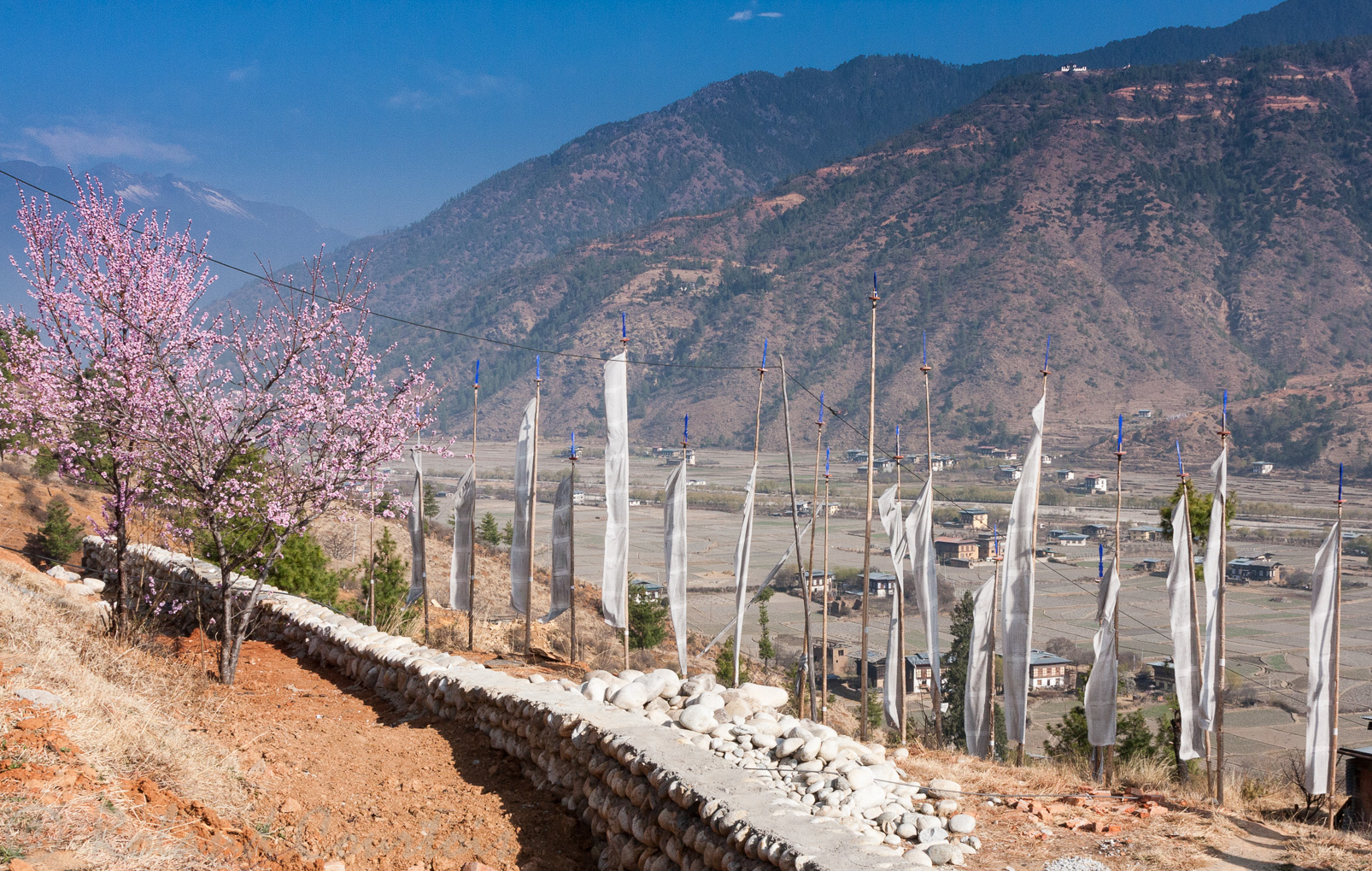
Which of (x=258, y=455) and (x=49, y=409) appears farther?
(x=258, y=455)

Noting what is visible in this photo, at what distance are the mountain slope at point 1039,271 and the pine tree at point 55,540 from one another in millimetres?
99074

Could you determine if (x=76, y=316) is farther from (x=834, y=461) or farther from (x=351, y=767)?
(x=834, y=461)

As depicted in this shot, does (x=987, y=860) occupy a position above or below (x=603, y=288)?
below

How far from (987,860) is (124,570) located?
10.1 m

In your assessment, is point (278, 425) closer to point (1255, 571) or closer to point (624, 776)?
point (624, 776)

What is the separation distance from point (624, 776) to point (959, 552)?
6199 centimetres

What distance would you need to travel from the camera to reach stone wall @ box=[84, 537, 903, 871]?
Answer: 5.61 m

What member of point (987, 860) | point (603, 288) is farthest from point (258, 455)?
point (603, 288)

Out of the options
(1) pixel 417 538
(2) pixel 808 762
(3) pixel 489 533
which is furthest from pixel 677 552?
(3) pixel 489 533

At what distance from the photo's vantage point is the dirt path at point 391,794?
22.5 feet

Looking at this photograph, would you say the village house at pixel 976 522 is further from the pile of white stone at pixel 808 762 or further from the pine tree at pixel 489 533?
the pile of white stone at pixel 808 762

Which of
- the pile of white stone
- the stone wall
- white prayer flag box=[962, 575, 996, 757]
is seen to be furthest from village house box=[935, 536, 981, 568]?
the pile of white stone

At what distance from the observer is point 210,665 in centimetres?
1172

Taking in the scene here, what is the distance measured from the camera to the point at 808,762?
7.02 metres
